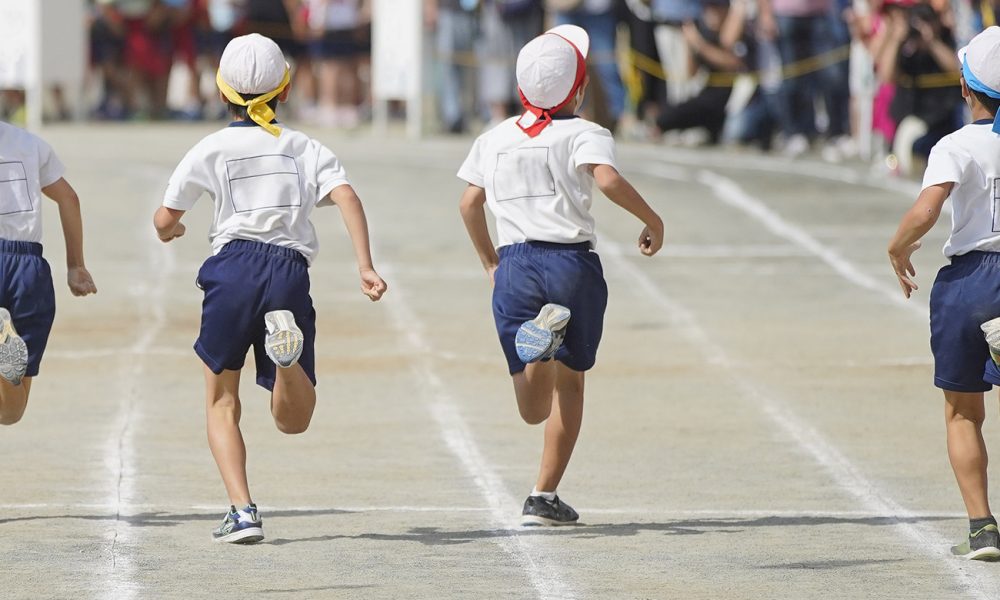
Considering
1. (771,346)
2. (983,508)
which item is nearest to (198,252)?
(771,346)

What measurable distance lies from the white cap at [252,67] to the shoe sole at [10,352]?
1.12m

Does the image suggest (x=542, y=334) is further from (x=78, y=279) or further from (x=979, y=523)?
(x=78, y=279)

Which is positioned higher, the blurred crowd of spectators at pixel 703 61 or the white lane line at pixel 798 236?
the blurred crowd of spectators at pixel 703 61

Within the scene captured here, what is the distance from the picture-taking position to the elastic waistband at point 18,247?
7984 millimetres

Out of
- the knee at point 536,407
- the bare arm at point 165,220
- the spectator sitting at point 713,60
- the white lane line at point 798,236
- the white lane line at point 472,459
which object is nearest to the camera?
the white lane line at point 472,459

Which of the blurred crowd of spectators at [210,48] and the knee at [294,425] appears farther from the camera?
the blurred crowd of spectators at [210,48]

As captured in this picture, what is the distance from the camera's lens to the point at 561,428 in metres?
8.34

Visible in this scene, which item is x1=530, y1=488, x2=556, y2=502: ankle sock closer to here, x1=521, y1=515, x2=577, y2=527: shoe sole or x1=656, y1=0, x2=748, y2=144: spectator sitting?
x1=521, y1=515, x2=577, y2=527: shoe sole

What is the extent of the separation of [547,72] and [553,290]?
2.55 feet

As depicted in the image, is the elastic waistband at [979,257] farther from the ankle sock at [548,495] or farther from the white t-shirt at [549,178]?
the ankle sock at [548,495]

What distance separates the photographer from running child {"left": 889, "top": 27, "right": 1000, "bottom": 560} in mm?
7484

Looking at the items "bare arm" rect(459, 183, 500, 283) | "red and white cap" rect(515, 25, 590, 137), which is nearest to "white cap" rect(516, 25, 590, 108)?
"red and white cap" rect(515, 25, 590, 137)

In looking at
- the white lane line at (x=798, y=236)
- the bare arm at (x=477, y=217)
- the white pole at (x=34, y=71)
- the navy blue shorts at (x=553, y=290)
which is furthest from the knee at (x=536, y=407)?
the white pole at (x=34, y=71)

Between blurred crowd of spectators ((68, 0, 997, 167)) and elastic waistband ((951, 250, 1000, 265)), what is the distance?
36.5ft
